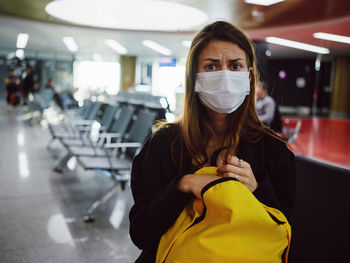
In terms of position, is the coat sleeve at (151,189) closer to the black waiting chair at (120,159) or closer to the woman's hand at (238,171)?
the woman's hand at (238,171)

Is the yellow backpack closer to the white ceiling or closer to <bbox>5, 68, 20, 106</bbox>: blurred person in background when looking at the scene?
the white ceiling

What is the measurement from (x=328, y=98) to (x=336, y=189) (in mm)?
25193

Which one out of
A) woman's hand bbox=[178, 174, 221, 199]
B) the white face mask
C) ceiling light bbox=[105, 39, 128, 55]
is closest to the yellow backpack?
woman's hand bbox=[178, 174, 221, 199]

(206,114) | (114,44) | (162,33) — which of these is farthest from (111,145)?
(114,44)

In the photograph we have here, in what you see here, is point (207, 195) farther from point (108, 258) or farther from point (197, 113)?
point (108, 258)

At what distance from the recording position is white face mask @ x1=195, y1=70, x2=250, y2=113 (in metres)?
1.12

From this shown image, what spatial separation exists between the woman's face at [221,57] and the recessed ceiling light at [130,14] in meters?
8.43

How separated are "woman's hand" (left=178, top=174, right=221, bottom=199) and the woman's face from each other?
1.31ft

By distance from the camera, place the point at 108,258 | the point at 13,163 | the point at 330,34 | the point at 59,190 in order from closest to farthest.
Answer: the point at 108,258 < the point at 59,190 < the point at 13,163 < the point at 330,34

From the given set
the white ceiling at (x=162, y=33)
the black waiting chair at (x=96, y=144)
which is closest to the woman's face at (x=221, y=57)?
the black waiting chair at (x=96, y=144)

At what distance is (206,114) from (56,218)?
2636mm

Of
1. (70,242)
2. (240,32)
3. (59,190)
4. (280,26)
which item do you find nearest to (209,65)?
(240,32)

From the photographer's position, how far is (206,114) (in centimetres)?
121

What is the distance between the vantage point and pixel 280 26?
10.3m
